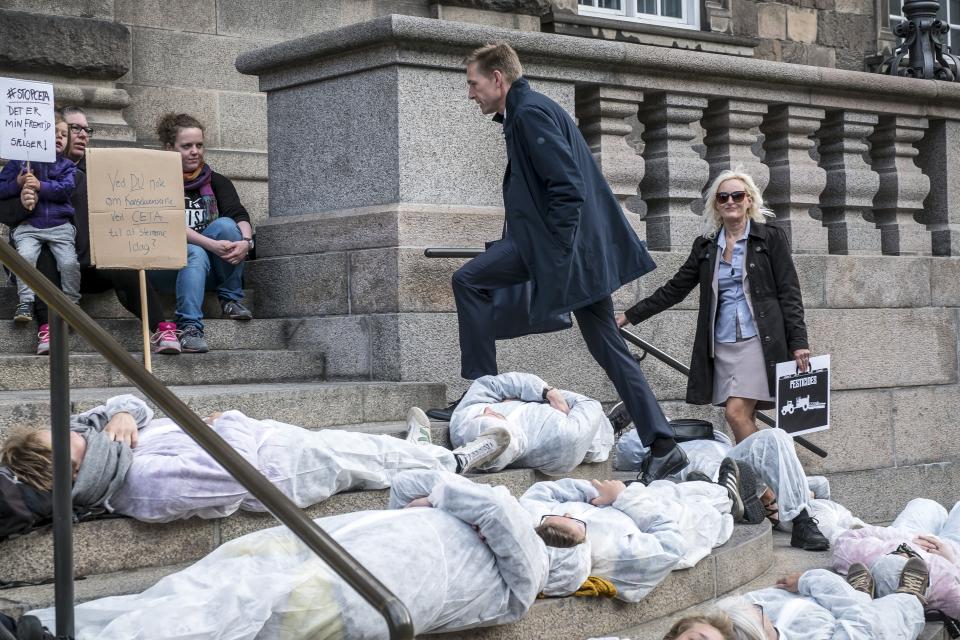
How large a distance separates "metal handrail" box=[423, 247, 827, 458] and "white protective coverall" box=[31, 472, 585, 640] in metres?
2.43

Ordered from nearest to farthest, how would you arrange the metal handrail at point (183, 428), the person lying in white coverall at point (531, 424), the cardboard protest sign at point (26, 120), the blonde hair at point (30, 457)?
the metal handrail at point (183, 428) < the blonde hair at point (30, 457) < the person lying in white coverall at point (531, 424) < the cardboard protest sign at point (26, 120)

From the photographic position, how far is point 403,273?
6.81 m

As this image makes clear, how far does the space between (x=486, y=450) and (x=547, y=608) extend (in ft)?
4.06

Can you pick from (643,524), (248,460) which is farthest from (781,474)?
(248,460)

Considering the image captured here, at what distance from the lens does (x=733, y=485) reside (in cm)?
596

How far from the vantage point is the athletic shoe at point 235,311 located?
7.23 meters

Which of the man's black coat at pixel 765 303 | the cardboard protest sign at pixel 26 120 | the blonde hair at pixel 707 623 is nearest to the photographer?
the blonde hair at pixel 707 623

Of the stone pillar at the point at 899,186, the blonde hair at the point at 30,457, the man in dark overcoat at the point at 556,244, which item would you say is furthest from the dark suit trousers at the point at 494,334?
the stone pillar at the point at 899,186

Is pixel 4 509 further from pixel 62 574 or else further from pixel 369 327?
pixel 369 327

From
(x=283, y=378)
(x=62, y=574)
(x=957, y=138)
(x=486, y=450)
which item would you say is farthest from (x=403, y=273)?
(x=957, y=138)

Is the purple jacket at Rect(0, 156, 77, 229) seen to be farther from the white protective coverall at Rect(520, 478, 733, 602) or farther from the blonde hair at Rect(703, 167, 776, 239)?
the blonde hair at Rect(703, 167, 776, 239)

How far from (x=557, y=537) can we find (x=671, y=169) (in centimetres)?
374

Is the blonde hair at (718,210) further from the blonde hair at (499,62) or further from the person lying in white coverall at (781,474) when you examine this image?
the blonde hair at (499,62)

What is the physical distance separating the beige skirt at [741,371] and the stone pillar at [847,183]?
84.5 inches
